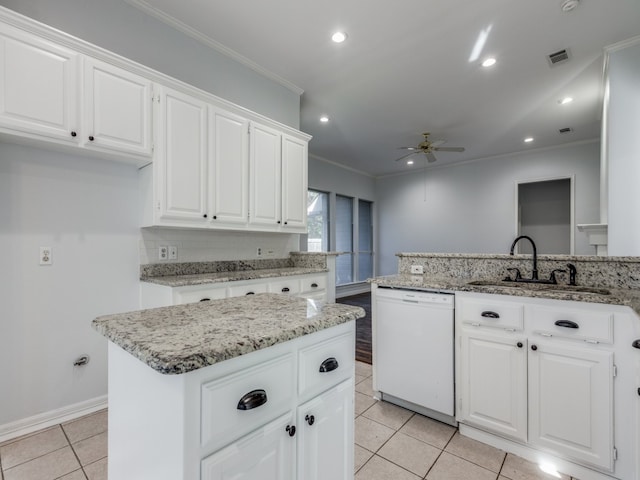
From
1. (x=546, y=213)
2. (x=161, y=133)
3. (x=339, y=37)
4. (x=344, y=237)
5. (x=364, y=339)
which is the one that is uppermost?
(x=339, y=37)

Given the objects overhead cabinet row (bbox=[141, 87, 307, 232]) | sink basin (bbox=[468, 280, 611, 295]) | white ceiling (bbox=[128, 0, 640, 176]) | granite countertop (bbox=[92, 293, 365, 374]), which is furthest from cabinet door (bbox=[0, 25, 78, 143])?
sink basin (bbox=[468, 280, 611, 295])

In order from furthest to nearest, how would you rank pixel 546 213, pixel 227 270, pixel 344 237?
1. pixel 344 237
2. pixel 546 213
3. pixel 227 270

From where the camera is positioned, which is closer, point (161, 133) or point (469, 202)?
point (161, 133)

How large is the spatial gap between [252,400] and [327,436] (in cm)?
39

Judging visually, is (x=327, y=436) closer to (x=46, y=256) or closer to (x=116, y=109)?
(x=46, y=256)

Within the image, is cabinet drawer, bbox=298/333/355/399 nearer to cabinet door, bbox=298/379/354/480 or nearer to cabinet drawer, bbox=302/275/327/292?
cabinet door, bbox=298/379/354/480

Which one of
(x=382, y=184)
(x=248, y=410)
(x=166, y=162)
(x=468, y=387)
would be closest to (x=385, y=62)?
(x=166, y=162)

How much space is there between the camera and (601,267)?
187 cm

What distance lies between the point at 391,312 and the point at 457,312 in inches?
17.6

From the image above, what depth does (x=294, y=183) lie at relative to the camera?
10.9ft

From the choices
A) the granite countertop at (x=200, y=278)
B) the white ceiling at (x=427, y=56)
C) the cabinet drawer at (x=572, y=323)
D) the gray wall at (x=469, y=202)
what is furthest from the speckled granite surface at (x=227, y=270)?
the gray wall at (x=469, y=202)

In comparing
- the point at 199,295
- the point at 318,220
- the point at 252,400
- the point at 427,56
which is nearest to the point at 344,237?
the point at 318,220

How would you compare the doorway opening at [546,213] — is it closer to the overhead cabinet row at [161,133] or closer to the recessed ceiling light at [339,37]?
the recessed ceiling light at [339,37]

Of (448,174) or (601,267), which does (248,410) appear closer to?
(601,267)
